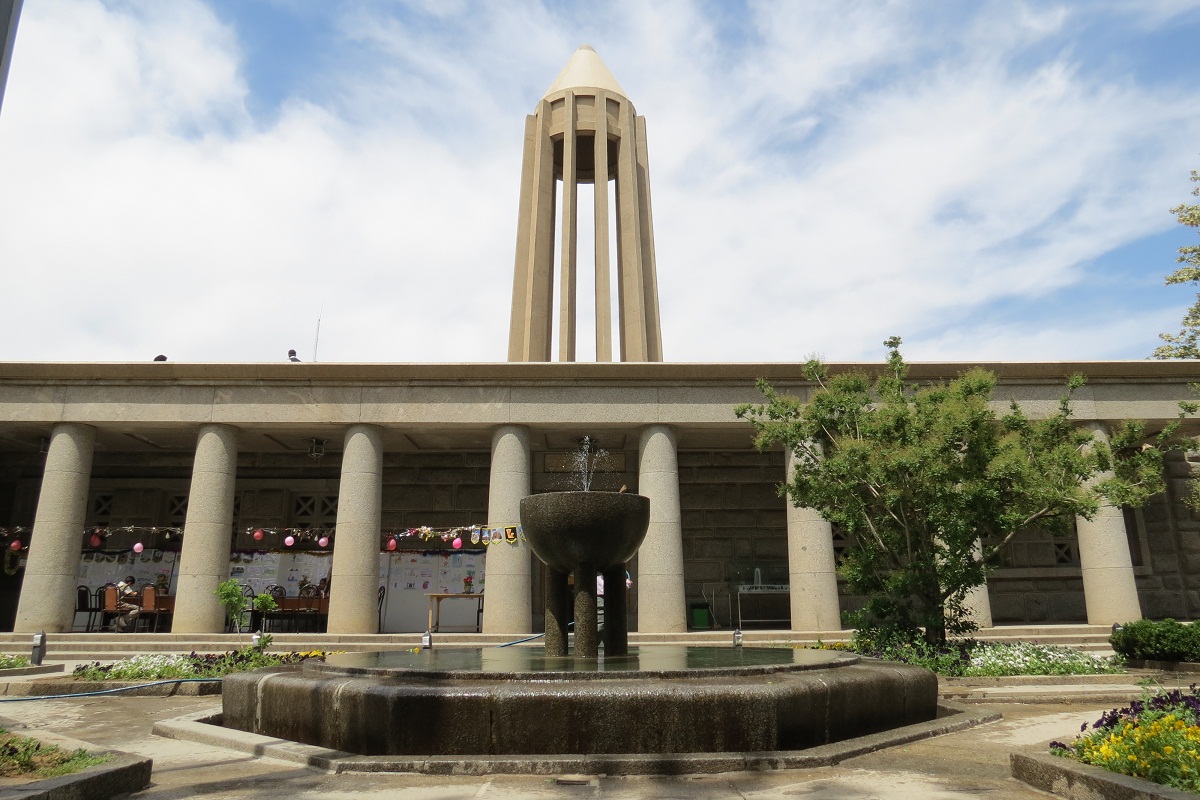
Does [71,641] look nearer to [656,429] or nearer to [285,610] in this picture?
[285,610]

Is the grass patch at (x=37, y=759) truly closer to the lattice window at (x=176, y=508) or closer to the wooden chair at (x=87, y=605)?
the wooden chair at (x=87, y=605)

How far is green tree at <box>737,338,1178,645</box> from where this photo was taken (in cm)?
1284

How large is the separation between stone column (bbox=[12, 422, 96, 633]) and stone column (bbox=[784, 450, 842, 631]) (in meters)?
15.2

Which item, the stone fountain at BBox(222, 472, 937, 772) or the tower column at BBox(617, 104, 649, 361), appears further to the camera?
the tower column at BBox(617, 104, 649, 361)

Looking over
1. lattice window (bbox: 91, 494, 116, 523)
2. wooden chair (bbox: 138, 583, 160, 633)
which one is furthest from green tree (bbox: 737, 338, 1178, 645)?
lattice window (bbox: 91, 494, 116, 523)

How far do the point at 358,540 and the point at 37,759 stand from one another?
1211cm

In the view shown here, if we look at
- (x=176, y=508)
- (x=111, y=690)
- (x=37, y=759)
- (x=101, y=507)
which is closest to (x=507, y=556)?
(x=111, y=690)

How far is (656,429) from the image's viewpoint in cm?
1850

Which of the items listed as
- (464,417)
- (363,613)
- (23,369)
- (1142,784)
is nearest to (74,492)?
(23,369)

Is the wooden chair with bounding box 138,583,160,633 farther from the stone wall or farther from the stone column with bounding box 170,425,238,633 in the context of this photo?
the stone wall

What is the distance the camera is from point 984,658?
1267cm

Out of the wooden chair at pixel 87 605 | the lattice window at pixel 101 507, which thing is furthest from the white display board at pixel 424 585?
the lattice window at pixel 101 507

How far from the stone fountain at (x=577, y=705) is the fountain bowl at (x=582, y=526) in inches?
45.0

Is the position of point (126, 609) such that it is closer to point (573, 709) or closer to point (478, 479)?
point (478, 479)
